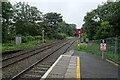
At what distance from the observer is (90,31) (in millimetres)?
57031

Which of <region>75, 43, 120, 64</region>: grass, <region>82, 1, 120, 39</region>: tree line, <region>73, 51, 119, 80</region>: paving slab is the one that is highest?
<region>82, 1, 120, 39</region>: tree line

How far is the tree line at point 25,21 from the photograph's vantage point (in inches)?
2414

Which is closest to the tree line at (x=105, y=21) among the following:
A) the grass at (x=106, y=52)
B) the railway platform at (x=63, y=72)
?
the grass at (x=106, y=52)

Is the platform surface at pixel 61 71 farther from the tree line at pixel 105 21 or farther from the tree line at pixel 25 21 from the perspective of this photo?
the tree line at pixel 25 21

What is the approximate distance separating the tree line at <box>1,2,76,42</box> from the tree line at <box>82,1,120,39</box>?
16978mm

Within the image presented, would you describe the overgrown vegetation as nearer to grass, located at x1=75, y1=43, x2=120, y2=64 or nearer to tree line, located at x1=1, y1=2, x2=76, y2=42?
tree line, located at x1=1, y1=2, x2=76, y2=42

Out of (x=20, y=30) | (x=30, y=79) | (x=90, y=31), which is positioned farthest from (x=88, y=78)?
(x=20, y=30)

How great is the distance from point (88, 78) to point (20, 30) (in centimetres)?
7070

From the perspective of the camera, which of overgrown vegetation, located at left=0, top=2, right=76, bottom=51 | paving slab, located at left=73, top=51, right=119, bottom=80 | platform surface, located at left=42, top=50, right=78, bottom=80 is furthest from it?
overgrown vegetation, located at left=0, top=2, right=76, bottom=51

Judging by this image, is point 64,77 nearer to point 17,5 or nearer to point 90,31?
point 90,31

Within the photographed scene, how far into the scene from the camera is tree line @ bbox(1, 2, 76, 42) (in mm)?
61312

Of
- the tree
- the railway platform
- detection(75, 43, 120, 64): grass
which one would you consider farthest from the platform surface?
the tree

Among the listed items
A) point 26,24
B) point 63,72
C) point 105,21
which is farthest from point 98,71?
point 26,24

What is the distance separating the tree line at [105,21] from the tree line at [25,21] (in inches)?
668
